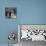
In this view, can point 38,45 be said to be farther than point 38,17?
No

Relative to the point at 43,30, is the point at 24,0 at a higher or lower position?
higher

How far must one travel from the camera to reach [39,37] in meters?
3.90

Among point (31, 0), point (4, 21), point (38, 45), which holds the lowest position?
point (38, 45)

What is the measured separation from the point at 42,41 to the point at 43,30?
1.12ft

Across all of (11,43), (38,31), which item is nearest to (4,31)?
(11,43)

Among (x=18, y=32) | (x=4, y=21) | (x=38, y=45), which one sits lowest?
(x=38, y=45)

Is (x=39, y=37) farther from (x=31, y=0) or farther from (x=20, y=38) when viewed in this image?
(x=31, y=0)

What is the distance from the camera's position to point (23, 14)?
4109 mm

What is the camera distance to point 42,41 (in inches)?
153

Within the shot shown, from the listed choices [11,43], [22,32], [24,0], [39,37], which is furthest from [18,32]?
[24,0]

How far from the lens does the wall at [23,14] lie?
4.07 meters

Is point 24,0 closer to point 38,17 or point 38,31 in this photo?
point 38,17

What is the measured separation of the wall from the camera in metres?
4.07

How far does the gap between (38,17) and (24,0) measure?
69 cm
